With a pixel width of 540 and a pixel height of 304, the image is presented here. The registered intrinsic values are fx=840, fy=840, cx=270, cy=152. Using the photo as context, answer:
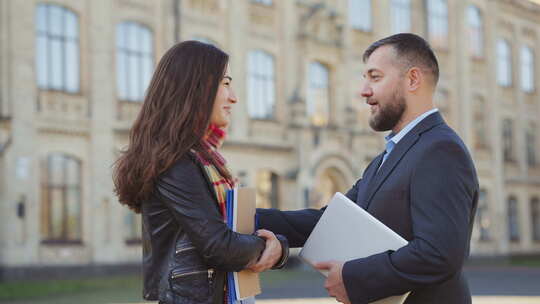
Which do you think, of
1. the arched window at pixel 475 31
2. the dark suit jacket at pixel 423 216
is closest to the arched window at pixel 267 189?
the arched window at pixel 475 31

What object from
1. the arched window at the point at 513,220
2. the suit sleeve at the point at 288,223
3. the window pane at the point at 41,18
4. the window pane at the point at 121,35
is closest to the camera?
the suit sleeve at the point at 288,223

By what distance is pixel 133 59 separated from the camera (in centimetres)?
2575

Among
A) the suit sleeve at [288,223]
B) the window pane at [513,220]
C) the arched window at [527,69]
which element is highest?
the arched window at [527,69]

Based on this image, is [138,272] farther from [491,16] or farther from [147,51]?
[491,16]

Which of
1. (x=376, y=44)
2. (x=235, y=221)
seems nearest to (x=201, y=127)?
(x=235, y=221)

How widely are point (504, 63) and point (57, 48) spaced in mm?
24932

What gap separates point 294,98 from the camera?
29984 mm

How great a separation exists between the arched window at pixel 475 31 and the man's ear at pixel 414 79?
3634 cm

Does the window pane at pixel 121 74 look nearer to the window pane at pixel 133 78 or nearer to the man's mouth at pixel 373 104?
the window pane at pixel 133 78

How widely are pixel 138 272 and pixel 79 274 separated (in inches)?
87.3

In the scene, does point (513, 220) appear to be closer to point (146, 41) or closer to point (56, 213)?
point (146, 41)

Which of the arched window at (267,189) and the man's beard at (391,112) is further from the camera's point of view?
the arched window at (267,189)

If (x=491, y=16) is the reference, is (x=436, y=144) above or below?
below

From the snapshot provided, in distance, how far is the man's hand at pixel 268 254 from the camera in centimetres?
369
